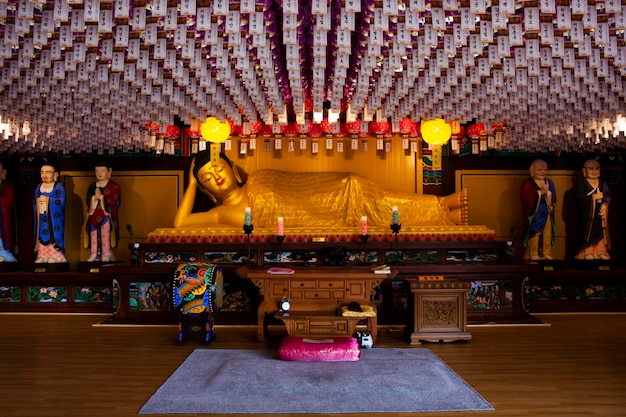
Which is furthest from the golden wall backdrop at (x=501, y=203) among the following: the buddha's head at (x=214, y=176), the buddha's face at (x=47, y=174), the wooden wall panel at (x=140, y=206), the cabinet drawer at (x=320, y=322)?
the buddha's face at (x=47, y=174)

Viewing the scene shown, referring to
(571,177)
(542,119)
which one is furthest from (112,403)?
(571,177)

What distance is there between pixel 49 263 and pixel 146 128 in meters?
1.96

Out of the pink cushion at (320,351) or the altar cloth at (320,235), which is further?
the altar cloth at (320,235)

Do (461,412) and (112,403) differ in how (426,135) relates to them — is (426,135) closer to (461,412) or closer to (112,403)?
(461,412)

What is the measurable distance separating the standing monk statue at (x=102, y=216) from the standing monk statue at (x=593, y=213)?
5.67 meters

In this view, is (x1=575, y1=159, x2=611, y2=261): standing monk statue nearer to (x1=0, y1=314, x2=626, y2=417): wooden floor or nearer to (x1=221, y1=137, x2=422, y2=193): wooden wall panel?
(x1=0, y1=314, x2=626, y2=417): wooden floor

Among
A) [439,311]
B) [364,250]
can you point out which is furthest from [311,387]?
[364,250]

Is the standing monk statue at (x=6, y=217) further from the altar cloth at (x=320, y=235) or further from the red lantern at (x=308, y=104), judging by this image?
the red lantern at (x=308, y=104)

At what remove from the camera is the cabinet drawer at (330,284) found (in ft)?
15.8

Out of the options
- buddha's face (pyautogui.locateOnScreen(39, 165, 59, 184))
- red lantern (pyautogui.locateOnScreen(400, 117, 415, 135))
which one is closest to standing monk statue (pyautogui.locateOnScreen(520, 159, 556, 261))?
red lantern (pyautogui.locateOnScreen(400, 117, 415, 135))

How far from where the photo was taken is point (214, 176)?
6.56 metres

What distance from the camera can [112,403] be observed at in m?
3.17

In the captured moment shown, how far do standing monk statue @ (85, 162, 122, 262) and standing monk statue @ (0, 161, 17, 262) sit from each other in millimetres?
995

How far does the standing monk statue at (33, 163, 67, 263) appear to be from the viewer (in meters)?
6.83
